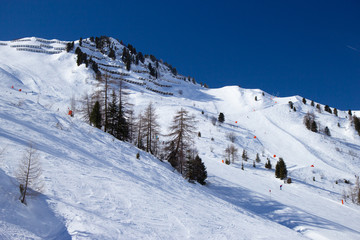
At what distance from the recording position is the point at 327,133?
5734 centimetres

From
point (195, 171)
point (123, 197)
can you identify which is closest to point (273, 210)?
point (195, 171)

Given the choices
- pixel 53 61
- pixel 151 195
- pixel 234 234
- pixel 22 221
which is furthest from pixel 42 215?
pixel 53 61

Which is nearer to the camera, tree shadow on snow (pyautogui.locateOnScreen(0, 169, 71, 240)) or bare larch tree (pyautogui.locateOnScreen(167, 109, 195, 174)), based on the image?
tree shadow on snow (pyautogui.locateOnScreen(0, 169, 71, 240))

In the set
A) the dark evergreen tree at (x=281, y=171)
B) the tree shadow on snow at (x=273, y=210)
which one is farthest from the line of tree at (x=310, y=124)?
the tree shadow on snow at (x=273, y=210)

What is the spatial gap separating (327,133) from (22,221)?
73.5 metres

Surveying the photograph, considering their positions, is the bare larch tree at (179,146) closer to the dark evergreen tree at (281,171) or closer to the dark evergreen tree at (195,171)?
the dark evergreen tree at (195,171)

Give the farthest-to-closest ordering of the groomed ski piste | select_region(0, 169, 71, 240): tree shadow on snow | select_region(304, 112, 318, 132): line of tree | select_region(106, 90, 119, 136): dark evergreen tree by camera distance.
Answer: select_region(304, 112, 318, 132): line of tree < select_region(106, 90, 119, 136): dark evergreen tree < the groomed ski piste < select_region(0, 169, 71, 240): tree shadow on snow

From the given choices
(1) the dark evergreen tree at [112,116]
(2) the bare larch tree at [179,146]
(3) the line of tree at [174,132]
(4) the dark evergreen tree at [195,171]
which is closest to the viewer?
(4) the dark evergreen tree at [195,171]

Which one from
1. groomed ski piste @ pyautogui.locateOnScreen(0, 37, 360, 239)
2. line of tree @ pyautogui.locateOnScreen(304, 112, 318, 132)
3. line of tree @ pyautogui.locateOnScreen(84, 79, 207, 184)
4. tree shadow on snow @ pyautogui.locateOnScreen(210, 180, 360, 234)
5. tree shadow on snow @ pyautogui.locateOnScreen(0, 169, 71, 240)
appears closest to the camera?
tree shadow on snow @ pyautogui.locateOnScreen(0, 169, 71, 240)

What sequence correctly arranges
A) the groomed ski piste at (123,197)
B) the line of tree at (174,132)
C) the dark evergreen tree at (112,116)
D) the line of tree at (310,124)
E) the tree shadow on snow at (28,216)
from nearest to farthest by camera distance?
1. the tree shadow on snow at (28,216)
2. the groomed ski piste at (123,197)
3. the line of tree at (174,132)
4. the dark evergreen tree at (112,116)
5. the line of tree at (310,124)

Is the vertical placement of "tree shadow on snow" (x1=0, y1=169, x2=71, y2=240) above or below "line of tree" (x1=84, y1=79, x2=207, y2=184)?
below

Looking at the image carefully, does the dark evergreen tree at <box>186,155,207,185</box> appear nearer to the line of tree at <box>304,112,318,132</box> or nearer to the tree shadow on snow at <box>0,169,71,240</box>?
the tree shadow on snow at <box>0,169,71,240</box>

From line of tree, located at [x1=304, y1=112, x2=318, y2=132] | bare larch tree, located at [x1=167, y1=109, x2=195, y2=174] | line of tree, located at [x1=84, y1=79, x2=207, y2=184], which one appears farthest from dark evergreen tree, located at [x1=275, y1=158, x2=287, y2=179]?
line of tree, located at [x1=304, y1=112, x2=318, y2=132]

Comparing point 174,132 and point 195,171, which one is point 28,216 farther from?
point 174,132
